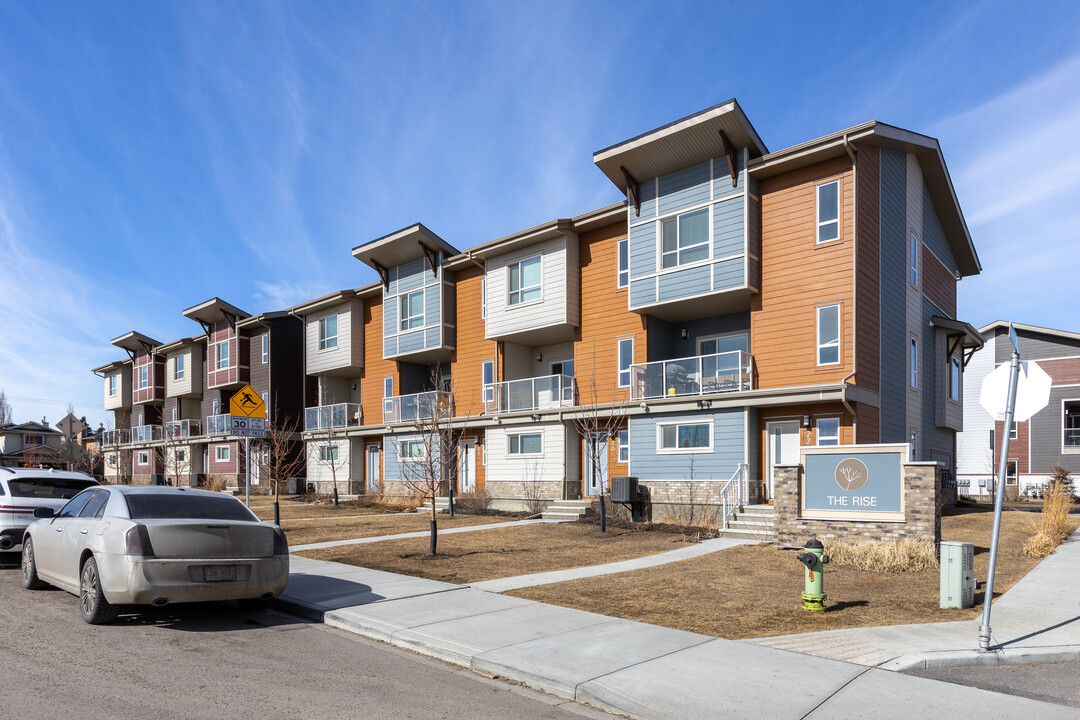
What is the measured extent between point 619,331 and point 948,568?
52.0 ft

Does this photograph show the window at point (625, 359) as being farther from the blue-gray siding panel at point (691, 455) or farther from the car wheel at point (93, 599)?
the car wheel at point (93, 599)

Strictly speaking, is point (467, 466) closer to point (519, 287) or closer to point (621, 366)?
point (519, 287)

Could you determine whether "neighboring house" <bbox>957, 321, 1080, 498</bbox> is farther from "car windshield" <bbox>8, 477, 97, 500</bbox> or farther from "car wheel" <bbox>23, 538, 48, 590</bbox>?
"car wheel" <bbox>23, 538, 48, 590</bbox>

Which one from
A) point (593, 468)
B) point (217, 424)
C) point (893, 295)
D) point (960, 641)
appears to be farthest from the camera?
point (217, 424)

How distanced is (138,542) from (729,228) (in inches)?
677

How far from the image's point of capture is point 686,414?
21.7 m

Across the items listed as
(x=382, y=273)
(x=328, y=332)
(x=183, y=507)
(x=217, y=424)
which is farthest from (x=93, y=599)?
(x=217, y=424)

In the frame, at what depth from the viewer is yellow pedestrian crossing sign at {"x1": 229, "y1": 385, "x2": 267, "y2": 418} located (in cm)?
1602

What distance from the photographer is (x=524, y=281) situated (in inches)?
1072

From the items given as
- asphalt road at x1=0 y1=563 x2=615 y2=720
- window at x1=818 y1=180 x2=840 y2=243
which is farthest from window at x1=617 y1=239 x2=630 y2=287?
asphalt road at x1=0 y1=563 x2=615 y2=720

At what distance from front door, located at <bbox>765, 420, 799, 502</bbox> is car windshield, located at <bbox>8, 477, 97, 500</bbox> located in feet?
52.0

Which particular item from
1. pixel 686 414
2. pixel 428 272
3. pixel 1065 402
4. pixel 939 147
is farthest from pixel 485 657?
pixel 1065 402

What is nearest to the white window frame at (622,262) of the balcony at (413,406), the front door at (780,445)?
the front door at (780,445)

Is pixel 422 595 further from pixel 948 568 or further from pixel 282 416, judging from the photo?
pixel 282 416
